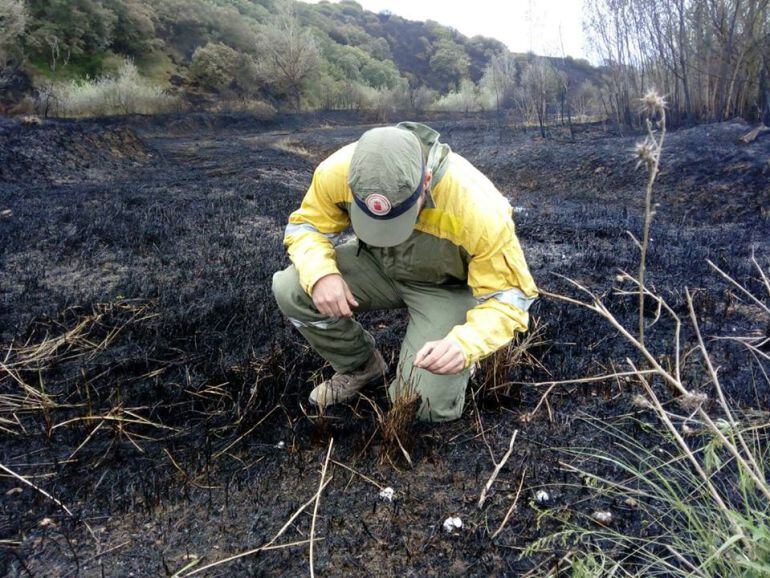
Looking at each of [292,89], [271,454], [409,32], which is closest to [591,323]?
[271,454]

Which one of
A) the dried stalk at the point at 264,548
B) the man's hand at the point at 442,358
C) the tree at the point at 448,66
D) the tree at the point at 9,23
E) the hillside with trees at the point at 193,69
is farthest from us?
the tree at the point at 448,66

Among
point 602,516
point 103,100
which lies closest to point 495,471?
point 602,516

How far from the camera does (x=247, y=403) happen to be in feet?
8.51

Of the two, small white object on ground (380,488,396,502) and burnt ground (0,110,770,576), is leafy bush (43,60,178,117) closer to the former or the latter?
burnt ground (0,110,770,576)

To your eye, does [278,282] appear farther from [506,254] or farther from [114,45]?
[114,45]

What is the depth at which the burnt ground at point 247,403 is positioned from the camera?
189 cm

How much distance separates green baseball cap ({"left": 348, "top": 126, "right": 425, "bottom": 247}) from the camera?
1968 millimetres

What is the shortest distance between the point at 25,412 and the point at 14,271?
231cm

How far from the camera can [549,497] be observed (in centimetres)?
202

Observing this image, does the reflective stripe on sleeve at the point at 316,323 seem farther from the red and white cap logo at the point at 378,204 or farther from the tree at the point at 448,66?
the tree at the point at 448,66

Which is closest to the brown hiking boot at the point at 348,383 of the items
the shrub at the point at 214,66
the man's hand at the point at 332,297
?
the man's hand at the point at 332,297

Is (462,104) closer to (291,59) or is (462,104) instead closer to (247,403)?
(291,59)

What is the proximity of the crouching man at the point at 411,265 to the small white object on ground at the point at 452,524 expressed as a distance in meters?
0.53

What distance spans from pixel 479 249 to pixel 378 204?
488 millimetres
